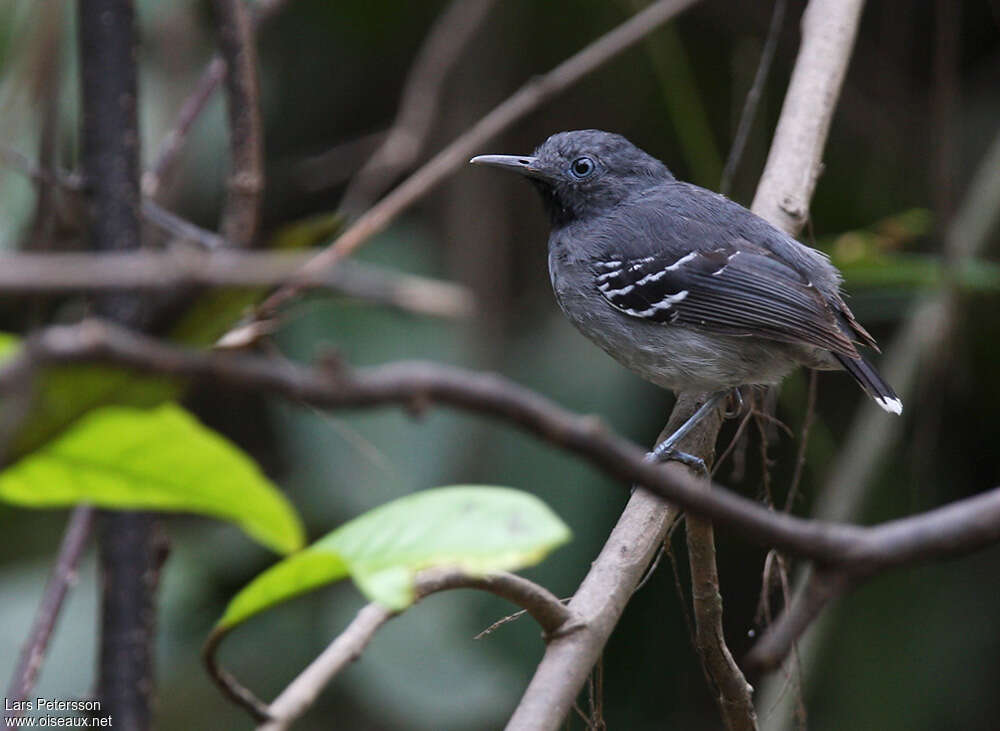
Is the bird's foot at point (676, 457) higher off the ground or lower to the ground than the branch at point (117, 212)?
lower

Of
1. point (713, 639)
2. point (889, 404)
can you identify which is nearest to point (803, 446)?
point (713, 639)

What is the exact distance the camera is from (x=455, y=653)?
14.6 feet

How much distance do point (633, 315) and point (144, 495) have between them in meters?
2.94

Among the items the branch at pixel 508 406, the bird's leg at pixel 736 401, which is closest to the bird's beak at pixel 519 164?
the bird's leg at pixel 736 401

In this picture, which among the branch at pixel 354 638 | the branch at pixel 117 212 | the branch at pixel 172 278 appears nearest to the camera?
the branch at pixel 172 278

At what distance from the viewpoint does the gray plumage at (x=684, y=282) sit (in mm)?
3672

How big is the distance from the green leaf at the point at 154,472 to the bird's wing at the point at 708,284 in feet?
9.11

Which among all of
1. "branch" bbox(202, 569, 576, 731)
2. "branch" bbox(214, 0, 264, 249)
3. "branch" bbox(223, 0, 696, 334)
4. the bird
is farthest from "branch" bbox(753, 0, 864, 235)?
"branch" bbox(202, 569, 576, 731)

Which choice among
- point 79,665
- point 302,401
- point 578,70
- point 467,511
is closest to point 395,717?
point 79,665

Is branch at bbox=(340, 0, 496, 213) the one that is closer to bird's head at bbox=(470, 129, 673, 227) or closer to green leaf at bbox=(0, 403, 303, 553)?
bird's head at bbox=(470, 129, 673, 227)

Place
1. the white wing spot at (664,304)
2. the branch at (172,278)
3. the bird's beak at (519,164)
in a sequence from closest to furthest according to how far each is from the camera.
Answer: the branch at (172,278) < the white wing spot at (664,304) < the bird's beak at (519,164)

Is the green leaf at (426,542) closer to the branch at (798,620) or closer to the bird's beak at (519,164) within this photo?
the branch at (798,620)

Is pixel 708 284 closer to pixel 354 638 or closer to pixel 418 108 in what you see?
pixel 418 108

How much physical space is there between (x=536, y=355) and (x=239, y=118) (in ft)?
10.6
